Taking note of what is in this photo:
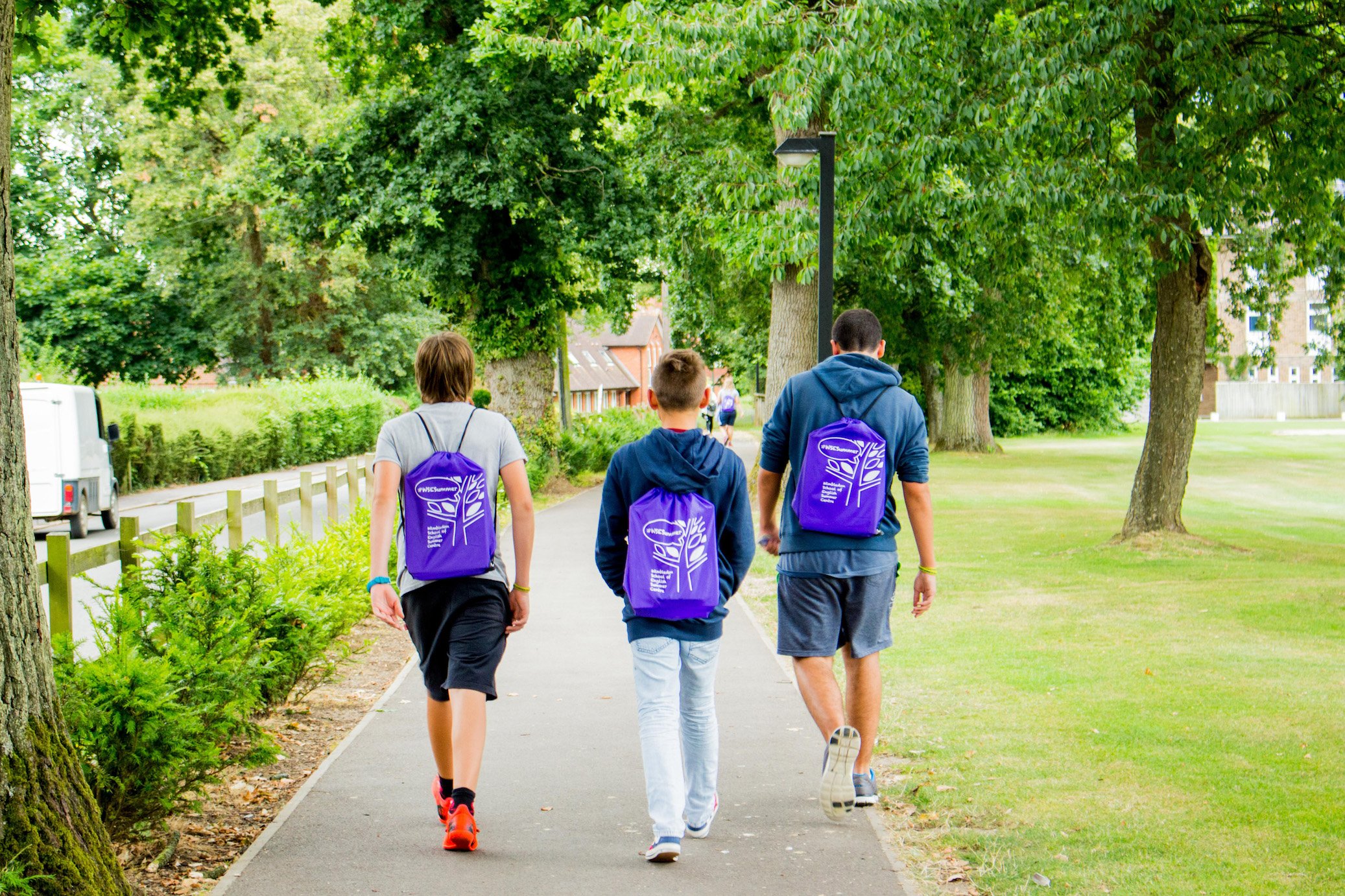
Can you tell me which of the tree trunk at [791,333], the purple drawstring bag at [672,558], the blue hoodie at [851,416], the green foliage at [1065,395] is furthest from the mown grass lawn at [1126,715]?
the green foliage at [1065,395]

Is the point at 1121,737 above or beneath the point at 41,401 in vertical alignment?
beneath

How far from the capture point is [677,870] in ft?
14.0

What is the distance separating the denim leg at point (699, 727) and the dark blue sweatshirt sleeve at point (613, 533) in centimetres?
34

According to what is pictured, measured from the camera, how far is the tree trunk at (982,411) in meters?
38.0

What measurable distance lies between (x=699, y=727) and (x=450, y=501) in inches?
47.0

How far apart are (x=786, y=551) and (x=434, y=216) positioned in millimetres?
16289

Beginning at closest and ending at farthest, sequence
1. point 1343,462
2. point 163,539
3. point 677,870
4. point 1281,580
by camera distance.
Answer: point 677,870, point 163,539, point 1281,580, point 1343,462

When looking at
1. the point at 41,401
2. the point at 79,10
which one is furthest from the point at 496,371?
the point at 79,10

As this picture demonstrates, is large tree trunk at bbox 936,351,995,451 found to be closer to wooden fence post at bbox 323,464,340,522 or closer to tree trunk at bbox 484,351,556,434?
tree trunk at bbox 484,351,556,434

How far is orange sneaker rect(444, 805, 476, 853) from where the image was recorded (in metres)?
4.48

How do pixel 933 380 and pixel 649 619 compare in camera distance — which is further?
pixel 933 380

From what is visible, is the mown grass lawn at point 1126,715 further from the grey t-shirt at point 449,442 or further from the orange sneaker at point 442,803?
the grey t-shirt at point 449,442

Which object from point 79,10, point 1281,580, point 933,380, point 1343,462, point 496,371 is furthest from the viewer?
point 933,380

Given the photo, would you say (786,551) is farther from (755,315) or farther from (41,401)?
(755,315)
